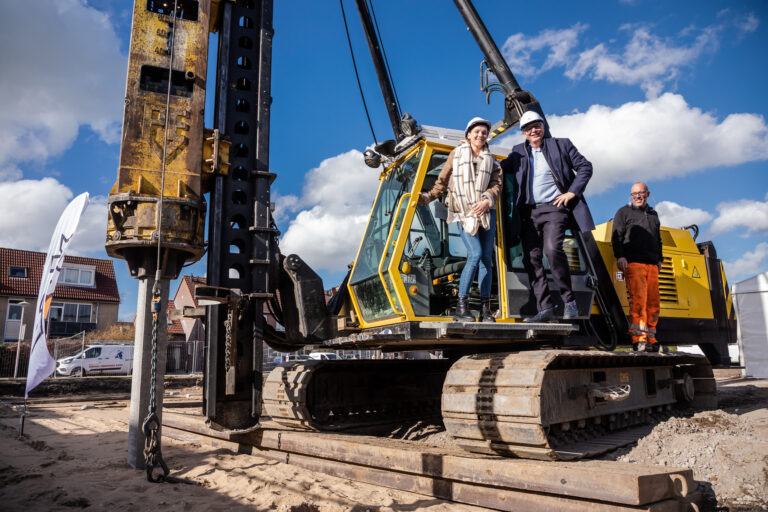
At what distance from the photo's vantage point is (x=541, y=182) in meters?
5.41

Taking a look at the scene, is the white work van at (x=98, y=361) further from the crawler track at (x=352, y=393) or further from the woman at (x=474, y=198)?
the woman at (x=474, y=198)

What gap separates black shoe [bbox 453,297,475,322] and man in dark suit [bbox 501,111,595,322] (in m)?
0.63

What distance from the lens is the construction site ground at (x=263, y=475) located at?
12.9 feet

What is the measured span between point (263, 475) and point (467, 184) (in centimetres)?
308

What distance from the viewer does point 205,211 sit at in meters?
4.52

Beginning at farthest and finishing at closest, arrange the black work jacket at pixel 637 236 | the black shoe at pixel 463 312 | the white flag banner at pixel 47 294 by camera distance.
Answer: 1. the white flag banner at pixel 47 294
2. the black work jacket at pixel 637 236
3. the black shoe at pixel 463 312

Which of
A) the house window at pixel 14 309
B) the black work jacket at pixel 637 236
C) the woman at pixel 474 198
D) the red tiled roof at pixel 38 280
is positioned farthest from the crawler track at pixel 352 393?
the house window at pixel 14 309

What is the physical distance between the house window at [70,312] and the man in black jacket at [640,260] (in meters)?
36.3

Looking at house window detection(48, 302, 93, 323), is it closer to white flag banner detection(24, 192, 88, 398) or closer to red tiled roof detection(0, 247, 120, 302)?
red tiled roof detection(0, 247, 120, 302)

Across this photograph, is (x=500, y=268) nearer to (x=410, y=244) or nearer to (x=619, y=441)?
(x=410, y=244)

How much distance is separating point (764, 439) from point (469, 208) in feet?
11.3

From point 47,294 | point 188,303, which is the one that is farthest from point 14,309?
point 47,294

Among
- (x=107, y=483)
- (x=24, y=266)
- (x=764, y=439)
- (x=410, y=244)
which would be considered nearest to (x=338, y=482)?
(x=107, y=483)

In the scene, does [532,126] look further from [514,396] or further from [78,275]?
[78,275]
